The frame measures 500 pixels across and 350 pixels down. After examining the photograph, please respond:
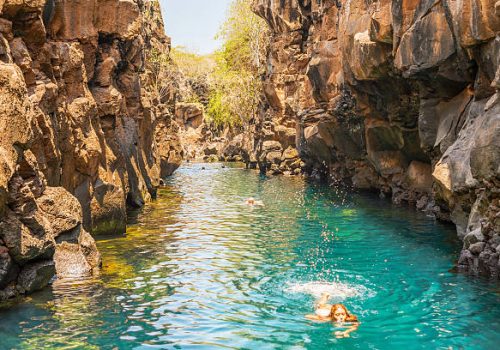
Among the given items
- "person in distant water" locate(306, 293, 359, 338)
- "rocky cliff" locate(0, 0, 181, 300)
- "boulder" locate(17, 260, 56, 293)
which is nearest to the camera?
"person in distant water" locate(306, 293, 359, 338)

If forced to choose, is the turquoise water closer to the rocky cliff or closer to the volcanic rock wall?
the rocky cliff

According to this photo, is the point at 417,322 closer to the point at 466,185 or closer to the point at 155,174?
the point at 466,185

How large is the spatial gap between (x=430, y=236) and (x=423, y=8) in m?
9.21

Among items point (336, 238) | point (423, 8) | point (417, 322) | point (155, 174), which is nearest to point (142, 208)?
point (155, 174)

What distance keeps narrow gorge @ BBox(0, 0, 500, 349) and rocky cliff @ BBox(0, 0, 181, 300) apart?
0.06m

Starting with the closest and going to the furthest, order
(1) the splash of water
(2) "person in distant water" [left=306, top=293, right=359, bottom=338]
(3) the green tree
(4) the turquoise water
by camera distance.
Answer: (4) the turquoise water, (2) "person in distant water" [left=306, top=293, right=359, bottom=338], (1) the splash of water, (3) the green tree

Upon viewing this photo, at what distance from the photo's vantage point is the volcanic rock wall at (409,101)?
17.1 meters

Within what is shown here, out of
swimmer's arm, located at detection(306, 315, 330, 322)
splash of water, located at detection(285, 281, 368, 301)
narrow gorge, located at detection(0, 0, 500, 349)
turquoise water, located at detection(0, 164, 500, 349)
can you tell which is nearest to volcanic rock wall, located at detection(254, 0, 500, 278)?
narrow gorge, located at detection(0, 0, 500, 349)

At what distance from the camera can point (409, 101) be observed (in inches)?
1141

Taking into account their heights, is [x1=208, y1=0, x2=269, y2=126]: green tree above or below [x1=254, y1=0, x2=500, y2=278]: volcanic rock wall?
above

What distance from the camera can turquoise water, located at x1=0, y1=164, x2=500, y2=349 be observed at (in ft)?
40.6

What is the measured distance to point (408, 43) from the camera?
2331 centimetres

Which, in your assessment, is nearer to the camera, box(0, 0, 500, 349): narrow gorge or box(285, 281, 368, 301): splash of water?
box(0, 0, 500, 349): narrow gorge

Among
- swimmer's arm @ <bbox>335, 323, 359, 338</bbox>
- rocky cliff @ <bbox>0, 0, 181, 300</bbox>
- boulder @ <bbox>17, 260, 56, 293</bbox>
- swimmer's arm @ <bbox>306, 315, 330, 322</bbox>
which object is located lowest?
swimmer's arm @ <bbox>335, 323, 359, 338</bbox>
